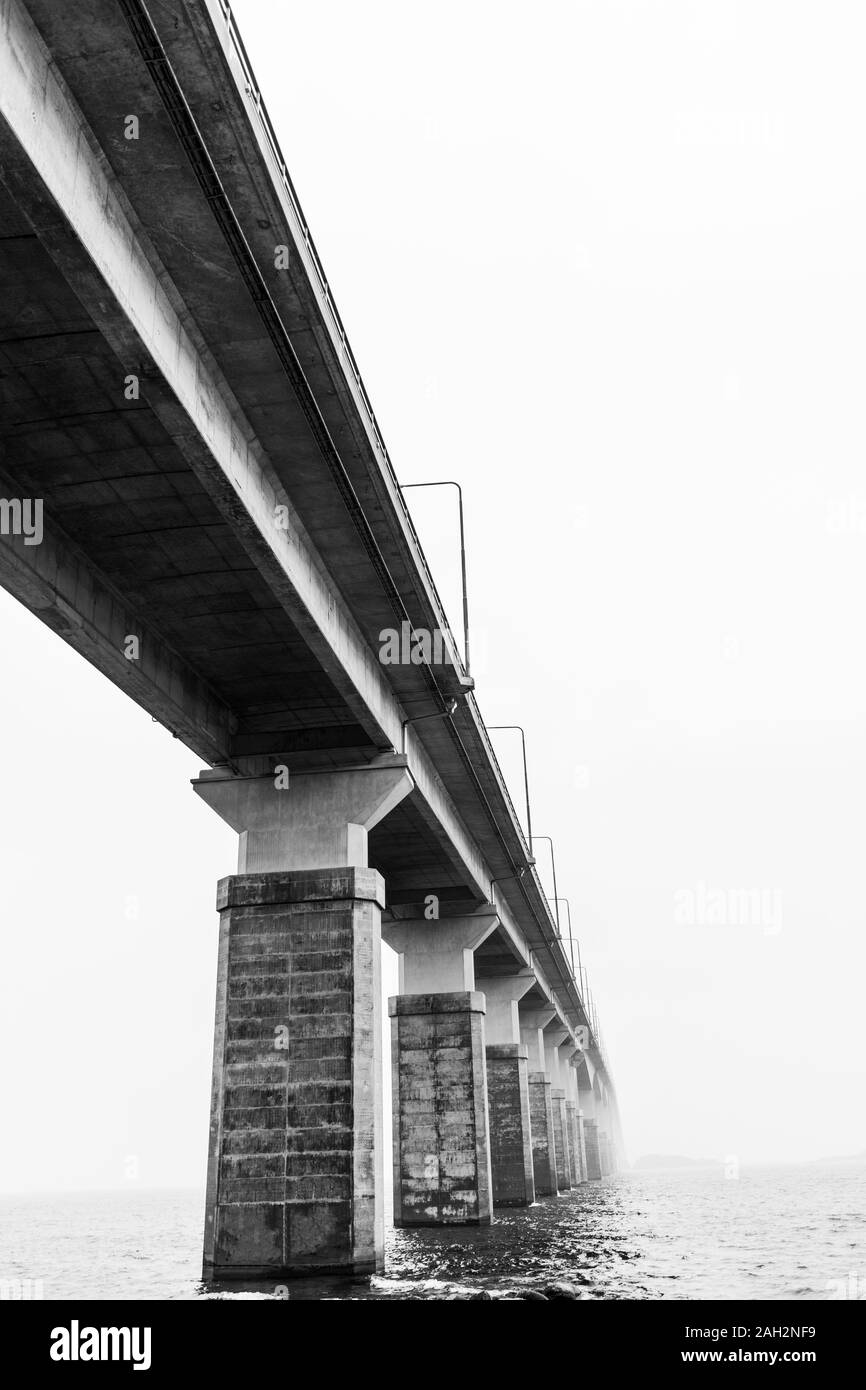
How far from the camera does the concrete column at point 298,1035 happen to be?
2217cm

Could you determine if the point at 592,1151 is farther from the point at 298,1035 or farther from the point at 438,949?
the point at 298,1035

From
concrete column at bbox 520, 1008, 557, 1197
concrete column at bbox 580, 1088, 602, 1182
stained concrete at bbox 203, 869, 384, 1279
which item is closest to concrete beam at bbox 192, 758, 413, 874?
stained concrete at bbox 203, 869, 384, 1279

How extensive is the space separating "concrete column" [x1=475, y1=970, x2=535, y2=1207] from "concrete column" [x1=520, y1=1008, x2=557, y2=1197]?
833 centimetres

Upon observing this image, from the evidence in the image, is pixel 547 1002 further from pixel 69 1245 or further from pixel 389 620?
pixel 389 620

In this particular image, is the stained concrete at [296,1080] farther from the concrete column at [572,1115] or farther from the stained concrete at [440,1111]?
the concrete column at [572,1115]

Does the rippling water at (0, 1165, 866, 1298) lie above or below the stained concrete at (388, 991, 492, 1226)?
below

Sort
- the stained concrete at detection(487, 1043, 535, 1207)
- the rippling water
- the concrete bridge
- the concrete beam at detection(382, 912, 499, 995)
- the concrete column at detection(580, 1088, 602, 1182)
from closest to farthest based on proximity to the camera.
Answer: the concrete bridge
the rippling water
the concrete beam at detection(382, 912, 499, 995)
the stained concrete at detection(487, 1043, 535, 1207)
the concrete column at detection(580, 1088, 602, 1182)

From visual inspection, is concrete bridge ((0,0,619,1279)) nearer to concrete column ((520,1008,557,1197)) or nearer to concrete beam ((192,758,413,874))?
concrete beam ((192,758,413,874))

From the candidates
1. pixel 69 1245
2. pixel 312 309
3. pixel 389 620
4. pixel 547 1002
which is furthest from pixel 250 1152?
pixel 547 1002

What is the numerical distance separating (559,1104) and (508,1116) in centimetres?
2816

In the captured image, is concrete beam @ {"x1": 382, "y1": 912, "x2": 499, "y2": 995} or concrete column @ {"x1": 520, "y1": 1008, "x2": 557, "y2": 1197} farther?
concrete column @ {"x1": 520, "y1": 1008, "x2": 557, "y2": 1197}

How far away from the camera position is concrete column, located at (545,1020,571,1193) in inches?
2793

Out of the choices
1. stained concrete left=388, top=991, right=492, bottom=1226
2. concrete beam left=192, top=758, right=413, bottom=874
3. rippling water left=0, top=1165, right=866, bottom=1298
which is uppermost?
concrete beam left=192, top=758, right=413, bottom=874

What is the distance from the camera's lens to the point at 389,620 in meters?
23.4
